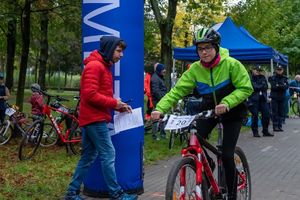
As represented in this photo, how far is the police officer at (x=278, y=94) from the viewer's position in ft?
50.8

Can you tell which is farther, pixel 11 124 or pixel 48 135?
pixel 11 124

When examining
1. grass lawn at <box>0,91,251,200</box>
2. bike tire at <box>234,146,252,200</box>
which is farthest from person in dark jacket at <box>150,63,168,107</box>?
bike tire at <box>234,146,252,200</box>

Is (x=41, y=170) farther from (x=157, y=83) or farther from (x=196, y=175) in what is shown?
(x=157, y=83)

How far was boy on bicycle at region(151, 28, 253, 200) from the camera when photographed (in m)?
4.91

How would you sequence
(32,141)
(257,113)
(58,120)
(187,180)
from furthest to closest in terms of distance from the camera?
1. (257,113)
2. (58,120)
3. (32,141)
4. (187,180)

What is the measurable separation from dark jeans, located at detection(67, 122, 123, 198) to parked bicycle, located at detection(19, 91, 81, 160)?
3564mm

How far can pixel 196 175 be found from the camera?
470 cm

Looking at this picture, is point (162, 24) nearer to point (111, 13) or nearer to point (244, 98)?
point (111, 13)

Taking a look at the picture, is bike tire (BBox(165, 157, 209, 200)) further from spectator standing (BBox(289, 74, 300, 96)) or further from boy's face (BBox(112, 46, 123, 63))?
spectator standing (BBox(289, 74, 300, 96))

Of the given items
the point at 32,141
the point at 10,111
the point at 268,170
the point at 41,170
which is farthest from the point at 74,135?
the point at 268,170

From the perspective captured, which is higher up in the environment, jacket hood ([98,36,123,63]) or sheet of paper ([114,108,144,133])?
jacket hood ([98,36,123,63])

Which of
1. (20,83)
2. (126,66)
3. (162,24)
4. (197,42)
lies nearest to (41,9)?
(20,83)

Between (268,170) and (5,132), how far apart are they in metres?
6.08

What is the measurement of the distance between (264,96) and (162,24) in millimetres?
4673
